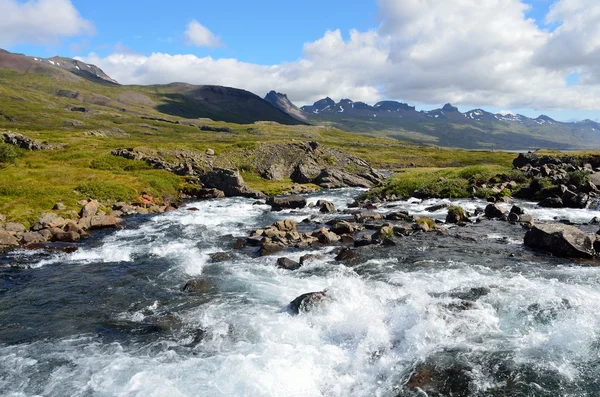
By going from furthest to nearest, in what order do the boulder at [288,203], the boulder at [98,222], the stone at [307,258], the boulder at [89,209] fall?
the boulder at [288,203] < the boulder at [89,209] < the boulder at [98,222] < the stone at [307,258]

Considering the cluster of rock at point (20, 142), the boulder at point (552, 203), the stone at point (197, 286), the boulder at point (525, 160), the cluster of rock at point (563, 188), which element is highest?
the cluster of rock at point (20, 142)

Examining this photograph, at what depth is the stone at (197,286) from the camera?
899 inches

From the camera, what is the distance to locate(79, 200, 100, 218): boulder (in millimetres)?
41031

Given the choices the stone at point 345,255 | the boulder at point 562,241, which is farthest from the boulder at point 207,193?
the boulder at point 562,241

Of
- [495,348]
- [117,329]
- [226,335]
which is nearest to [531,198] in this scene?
[495,348]

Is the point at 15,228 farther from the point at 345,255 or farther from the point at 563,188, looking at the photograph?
the point at 563,188

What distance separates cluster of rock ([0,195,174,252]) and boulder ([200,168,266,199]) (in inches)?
789

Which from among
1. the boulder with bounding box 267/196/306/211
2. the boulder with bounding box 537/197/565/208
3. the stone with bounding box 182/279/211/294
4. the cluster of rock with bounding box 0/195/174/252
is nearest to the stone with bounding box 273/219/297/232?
the stone with bounding box 182/279/211/294

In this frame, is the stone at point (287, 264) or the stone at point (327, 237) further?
the stone at point (327, 237)

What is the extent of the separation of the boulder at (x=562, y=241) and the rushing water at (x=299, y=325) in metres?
1.61

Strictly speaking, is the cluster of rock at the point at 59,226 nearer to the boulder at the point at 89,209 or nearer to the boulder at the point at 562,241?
the boulder at the point at 89,209

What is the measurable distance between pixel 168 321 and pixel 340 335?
8.33 meters

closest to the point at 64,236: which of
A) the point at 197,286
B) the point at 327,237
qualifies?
the point at 197,286

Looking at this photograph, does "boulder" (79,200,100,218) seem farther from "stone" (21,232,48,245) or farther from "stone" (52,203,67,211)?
"stone" (21,232,48,245)
